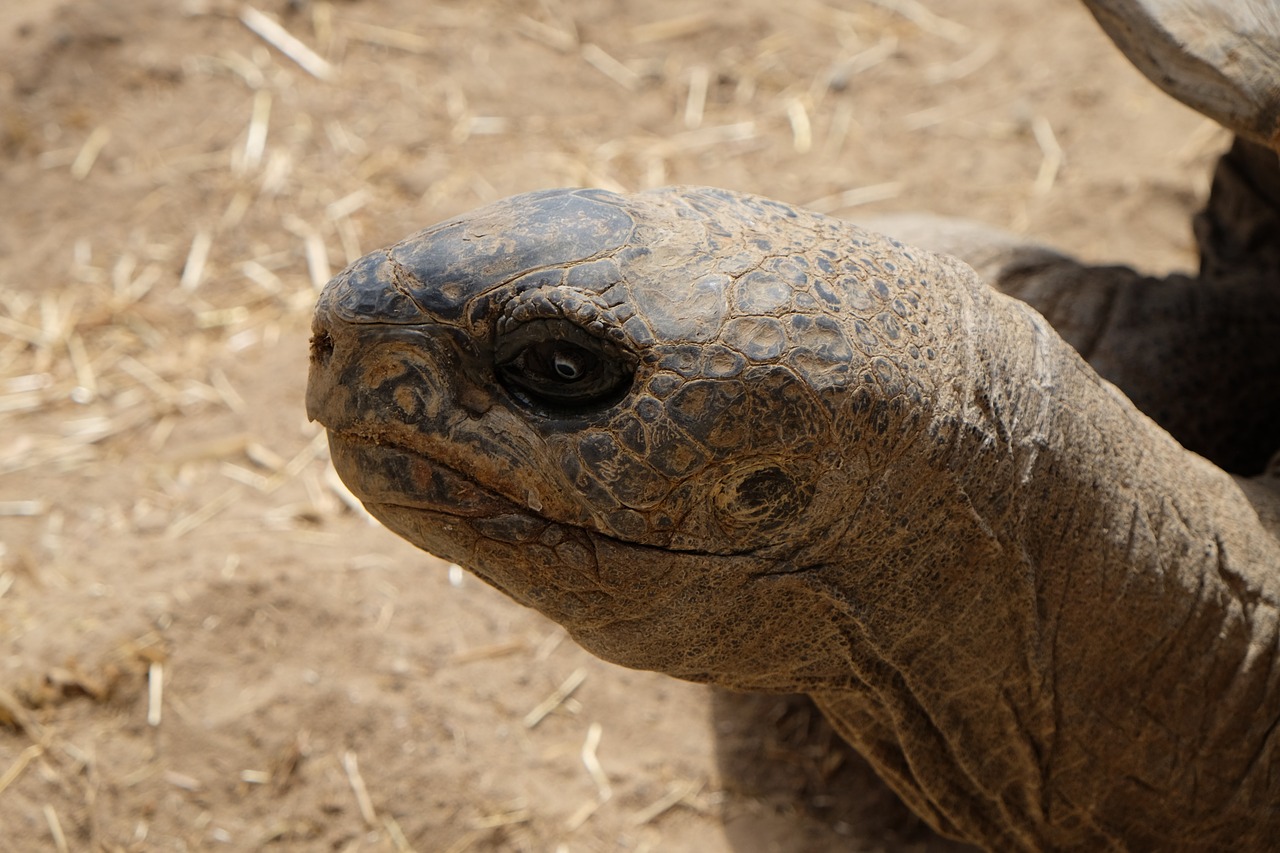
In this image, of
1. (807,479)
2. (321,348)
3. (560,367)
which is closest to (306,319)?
(321,348)

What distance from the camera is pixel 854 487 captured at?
1693mm

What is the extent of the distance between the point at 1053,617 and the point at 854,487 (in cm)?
50

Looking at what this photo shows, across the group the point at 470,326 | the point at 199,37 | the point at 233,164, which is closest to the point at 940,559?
the point at 470,326

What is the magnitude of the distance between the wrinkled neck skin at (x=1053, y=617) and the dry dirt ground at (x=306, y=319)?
69 centimetres

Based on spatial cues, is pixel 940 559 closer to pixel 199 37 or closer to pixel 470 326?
pixel 470 326

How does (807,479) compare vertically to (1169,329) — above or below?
above

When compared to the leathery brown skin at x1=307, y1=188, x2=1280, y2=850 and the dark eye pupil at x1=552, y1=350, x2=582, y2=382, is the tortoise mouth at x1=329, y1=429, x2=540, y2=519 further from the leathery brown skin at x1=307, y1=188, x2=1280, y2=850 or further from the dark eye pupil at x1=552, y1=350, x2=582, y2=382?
the dark eye pupil at x1=552, y1=350, x2=582, y2=382

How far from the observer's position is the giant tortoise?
1.61 metres

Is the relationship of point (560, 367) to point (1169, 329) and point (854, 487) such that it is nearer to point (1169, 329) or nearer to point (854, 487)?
point (854, 487)

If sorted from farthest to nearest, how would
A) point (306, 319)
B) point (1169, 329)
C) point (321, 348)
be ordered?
point (306, 319), point (1169, 329), point (321, 348)

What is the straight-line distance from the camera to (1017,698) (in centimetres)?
203

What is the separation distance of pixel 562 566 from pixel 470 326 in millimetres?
350

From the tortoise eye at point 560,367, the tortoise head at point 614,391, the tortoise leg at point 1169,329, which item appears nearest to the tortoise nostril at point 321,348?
the tortoise head at point 614,391

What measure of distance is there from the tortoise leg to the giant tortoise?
0.50 metres
